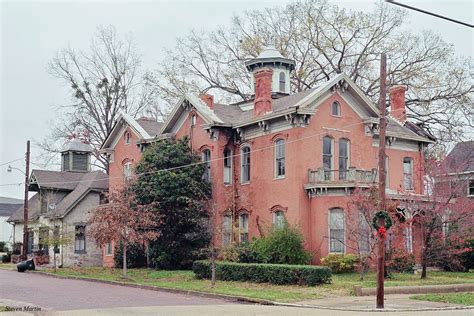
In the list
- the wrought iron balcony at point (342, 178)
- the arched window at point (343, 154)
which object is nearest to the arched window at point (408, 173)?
the arched window at point (343, 154)

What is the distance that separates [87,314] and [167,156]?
20.6m

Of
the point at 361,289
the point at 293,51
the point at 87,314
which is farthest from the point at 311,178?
the point at 293,51

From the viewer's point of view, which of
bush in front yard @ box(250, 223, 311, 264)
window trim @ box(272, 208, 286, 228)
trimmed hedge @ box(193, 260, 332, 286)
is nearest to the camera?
trimmed hedge @ box(193, 260, 332, 286)

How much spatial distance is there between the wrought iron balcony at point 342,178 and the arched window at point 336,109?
3324 mm

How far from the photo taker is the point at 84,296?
25094mm

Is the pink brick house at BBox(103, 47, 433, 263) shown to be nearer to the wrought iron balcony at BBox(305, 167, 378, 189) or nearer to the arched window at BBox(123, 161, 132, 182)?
the wrought iron balcony at BBox(305, 167, 378, 189)

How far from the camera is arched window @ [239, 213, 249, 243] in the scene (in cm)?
3856

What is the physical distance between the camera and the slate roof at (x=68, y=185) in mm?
50719

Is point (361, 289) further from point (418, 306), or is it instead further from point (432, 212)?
point (432, 212)

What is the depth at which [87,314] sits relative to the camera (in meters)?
19.2

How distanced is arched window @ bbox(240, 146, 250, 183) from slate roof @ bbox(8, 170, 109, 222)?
15.6m

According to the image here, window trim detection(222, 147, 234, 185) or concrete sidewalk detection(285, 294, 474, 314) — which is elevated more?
window trim detection(222, 147, 234, 185)

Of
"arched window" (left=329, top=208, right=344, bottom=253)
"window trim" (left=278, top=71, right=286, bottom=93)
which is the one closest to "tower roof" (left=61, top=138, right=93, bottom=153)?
"window trim" (left=278, top=71, right=286, bottom=93)

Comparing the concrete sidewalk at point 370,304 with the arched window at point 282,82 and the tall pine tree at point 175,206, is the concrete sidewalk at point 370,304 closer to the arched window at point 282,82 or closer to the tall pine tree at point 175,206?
the tall pine tree at point 175,206
